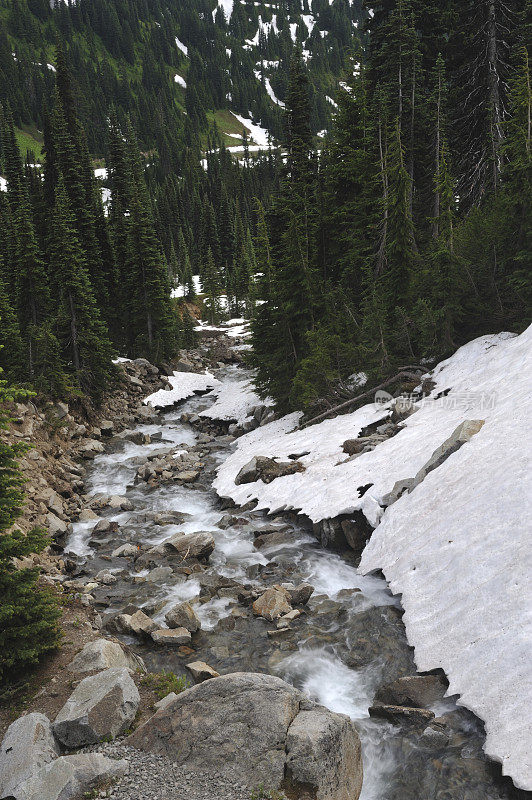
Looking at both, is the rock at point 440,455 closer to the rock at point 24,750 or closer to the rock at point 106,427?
the rock at point 24,750

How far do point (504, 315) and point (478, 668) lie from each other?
1120cm

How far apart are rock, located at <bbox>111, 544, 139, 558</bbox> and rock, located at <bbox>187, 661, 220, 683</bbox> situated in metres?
5.44

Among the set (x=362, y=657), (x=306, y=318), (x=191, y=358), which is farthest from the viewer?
(x=191, y=358)

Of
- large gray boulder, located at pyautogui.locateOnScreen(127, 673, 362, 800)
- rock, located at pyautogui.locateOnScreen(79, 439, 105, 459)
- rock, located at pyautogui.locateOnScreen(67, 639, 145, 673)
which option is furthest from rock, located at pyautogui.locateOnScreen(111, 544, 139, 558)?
rock, located at pyautogui.locateOnScreen(79, 439, 105, 459)

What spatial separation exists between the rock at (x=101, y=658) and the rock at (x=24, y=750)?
1.13 meters

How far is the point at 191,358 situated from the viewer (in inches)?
1970

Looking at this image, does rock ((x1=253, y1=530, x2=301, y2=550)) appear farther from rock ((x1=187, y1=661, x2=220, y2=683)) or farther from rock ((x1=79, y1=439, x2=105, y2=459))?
rock ((x1=79, y1=439, x2=105, y2=459))

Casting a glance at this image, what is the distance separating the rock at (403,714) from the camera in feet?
20.1

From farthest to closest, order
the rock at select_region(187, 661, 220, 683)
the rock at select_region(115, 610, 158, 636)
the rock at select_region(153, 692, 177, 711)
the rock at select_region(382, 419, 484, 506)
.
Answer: the rock at select_region(382, 419, 484, 506) < the rock at select_region(115, 610, 158, 636) < the rock at select_region(187, 661, 220, 683) < the rock at select_region(153, 692, 177, 711)

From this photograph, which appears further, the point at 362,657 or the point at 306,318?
the point at 306,318

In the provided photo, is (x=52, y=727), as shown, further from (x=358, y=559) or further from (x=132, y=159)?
(x=132, y=159)

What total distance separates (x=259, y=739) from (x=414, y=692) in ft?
8.26

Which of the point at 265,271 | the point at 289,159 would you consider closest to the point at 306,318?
the point at 265,271

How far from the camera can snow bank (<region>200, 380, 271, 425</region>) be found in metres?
28.2
